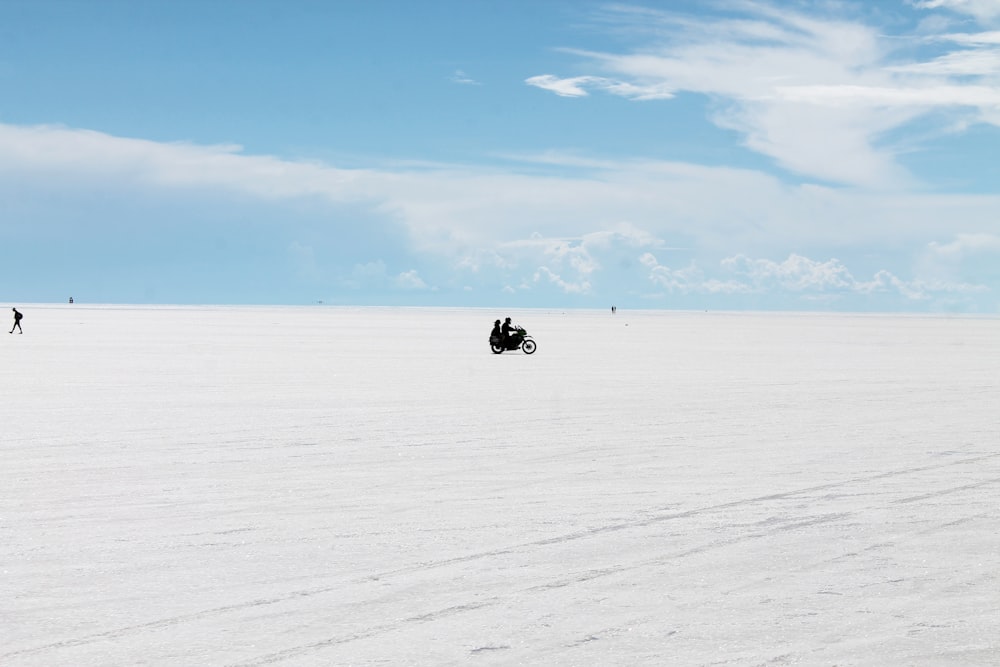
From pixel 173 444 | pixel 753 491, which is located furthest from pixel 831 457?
pixel 173 444

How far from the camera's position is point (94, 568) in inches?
293

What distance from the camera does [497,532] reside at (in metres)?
8.59

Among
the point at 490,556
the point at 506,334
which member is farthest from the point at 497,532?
the point at 506,334

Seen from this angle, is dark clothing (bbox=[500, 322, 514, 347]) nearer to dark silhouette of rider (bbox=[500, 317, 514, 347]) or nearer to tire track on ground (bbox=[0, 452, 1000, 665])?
dark silhouette of rider (bbox=[500, 317, 514, 347])

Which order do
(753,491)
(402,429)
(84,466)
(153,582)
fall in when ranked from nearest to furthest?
1. (153,582)
2. (753,491)
3. (84,466)
4. (402,429)

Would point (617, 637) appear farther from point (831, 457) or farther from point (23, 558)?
point (831, 457)

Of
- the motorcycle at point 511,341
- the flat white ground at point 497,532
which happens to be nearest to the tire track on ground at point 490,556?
the flat white ground at point 497,532

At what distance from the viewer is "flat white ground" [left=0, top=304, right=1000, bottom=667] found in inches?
231

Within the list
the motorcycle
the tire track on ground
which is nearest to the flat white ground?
the tire track on ground

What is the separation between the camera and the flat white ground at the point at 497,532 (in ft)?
19.3

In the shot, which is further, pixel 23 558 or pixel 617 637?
pixel 23 558

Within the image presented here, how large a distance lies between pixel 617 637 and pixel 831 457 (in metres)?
7.52

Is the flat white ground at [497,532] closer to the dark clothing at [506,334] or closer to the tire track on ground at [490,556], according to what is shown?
the tire track on ground at [490,556]

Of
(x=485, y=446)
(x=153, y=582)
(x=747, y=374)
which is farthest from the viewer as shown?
(x=747, y=374)
